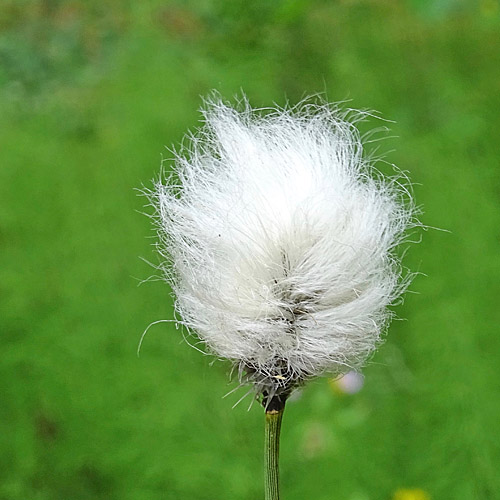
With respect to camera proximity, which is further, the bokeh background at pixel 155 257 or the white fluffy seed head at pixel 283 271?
the bokeh background at pixel 155 257

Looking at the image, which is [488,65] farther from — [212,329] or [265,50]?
[212,329]

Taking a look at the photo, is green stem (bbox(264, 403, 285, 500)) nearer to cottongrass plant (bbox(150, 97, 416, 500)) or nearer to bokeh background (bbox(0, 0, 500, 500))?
cottongrass plant (bbox(150, 97, 416, 500))

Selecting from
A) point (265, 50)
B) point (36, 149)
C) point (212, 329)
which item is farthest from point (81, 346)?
point (212, 329)

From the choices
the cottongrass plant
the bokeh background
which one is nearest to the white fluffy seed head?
the cottongrass plant

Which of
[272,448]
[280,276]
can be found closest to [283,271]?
[280,276]

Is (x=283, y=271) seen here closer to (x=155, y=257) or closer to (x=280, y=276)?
(x=280, y=276)

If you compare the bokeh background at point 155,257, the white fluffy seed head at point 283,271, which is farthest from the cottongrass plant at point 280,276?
the bokeh background at point 155,257

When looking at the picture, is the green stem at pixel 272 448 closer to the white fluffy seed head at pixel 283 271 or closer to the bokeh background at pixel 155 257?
the white fluffy seed head at pixel 283 271
